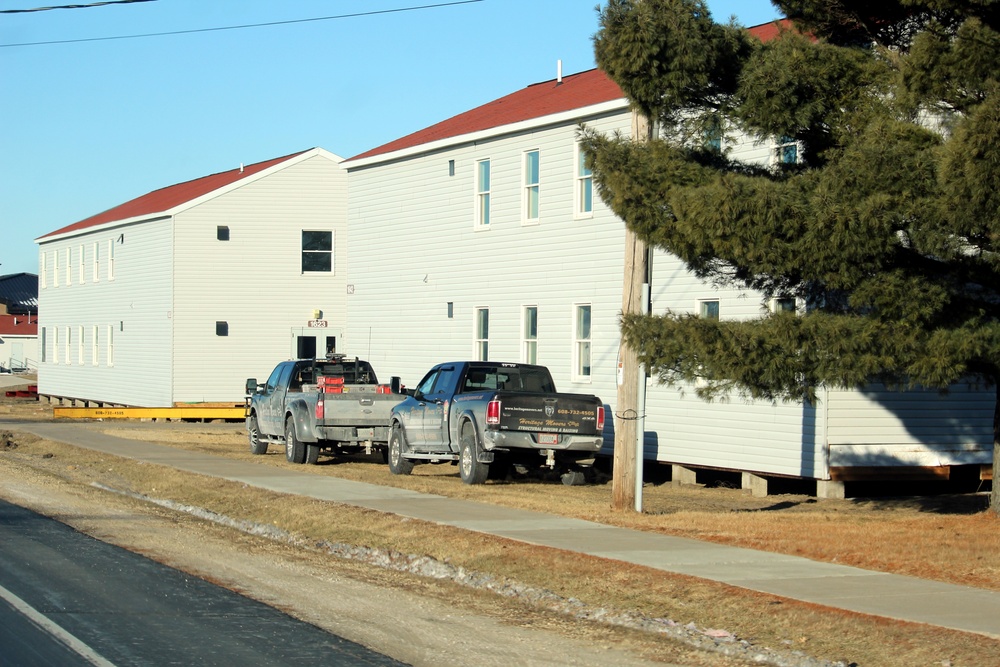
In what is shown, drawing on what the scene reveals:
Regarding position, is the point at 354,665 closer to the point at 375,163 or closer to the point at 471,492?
the point at 471,492

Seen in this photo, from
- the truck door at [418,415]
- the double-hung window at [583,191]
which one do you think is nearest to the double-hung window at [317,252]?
the double-hung window at [583,191]

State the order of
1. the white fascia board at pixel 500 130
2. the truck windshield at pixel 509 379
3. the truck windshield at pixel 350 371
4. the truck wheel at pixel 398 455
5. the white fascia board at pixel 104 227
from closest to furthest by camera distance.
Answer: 1. the truck windshield at pixel 509 379
2. the truck wheel at pixel 398 455
3. the white fascia board at pixel 500 130
4. the truck windshield at pixel 350 371
5. the white fascia board at pixel 104 227

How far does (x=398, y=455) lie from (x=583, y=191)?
6.32m

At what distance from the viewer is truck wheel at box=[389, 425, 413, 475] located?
73.2 feet

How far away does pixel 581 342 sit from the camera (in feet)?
81.5

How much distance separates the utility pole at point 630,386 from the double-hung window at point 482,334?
11.3 m

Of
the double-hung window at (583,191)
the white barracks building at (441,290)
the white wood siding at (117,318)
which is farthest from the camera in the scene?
the white wood siding at (117,318)

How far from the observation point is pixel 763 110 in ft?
46.9

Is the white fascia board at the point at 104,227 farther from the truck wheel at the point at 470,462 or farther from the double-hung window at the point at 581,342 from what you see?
the truck wheel at the point at 470,462

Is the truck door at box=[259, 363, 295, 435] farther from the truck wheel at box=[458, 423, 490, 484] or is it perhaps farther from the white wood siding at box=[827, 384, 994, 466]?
the white wood siding at box=[827, 384, 994, 466]

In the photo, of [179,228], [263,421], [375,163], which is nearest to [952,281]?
[263,421]

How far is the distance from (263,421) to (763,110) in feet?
50.2

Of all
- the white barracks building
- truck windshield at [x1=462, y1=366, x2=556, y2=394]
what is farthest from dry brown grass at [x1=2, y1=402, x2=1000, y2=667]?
truck windshield at [x1=462, y1=366, x2=556, y2=394]

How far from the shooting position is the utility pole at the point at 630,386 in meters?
15.7
